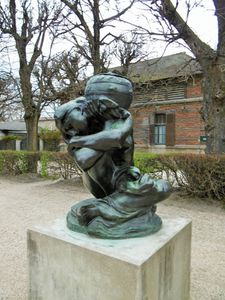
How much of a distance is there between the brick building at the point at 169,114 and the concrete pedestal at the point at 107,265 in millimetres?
13389

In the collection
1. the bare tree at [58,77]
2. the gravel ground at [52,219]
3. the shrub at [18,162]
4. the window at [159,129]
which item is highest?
the bare tree at [58,77]

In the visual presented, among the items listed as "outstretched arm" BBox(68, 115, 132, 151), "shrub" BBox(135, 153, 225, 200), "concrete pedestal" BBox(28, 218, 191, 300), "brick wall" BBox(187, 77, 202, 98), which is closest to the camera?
"concrete pedestal" BBox(28, 218, 191, 300)

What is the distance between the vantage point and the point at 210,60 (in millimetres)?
7574

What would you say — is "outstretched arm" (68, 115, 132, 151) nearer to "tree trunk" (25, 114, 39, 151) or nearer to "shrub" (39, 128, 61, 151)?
"tree trunk" (25, 114, 39, 151)

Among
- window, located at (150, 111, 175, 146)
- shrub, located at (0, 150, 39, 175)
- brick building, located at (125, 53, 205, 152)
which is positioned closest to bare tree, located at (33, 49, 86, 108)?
shrub, located at (0, 150, 39, 175)

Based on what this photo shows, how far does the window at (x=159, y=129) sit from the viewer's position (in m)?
17.9

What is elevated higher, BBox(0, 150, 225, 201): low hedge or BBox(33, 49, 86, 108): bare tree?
BBox(33, 49, 86, 108): bare tree

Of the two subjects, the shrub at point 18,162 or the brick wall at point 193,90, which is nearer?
the shrub at point 18,162

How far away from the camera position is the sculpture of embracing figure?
204 centimetres

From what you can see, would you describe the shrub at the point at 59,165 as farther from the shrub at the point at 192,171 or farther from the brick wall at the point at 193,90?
the brick wall at the point at 193,90

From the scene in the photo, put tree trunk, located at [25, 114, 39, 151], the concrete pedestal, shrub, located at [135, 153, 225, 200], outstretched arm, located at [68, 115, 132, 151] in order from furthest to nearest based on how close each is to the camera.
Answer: tree trunk, located at [25, 114, 39, 151] → shrub, located at [135, 153, 225, 200] → outstretched arm, located at [68, 115, 132, 151] → the concrete pedestal

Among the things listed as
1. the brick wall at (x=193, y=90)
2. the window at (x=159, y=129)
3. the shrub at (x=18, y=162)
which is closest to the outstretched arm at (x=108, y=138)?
the shrub at (x=18, y=162)

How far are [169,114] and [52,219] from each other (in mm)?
14051

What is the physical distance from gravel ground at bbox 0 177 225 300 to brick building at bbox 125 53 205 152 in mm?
8953
